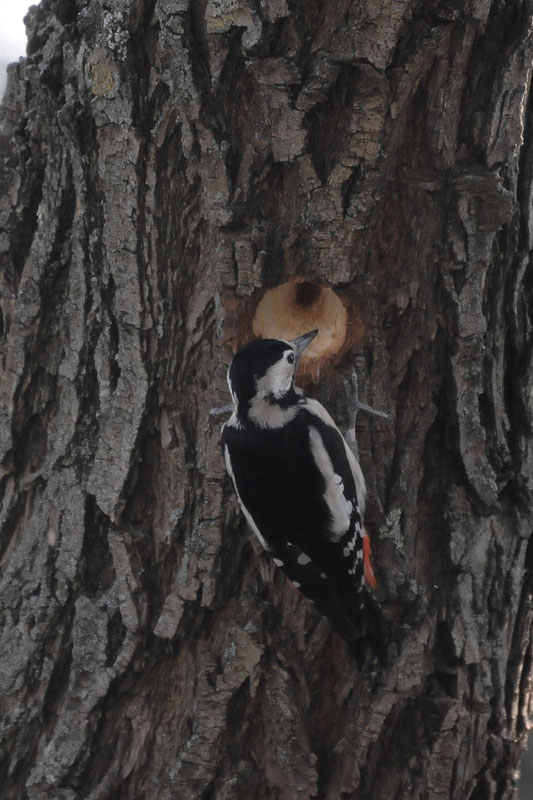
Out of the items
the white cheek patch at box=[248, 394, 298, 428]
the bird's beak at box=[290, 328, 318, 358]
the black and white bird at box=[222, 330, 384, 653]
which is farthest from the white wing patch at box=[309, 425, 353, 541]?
the bird's beak at box=[290, 328, 318, 358]

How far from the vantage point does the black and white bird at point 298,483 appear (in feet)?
7.86

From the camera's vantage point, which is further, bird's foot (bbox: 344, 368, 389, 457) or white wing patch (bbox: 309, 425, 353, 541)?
white wing patch (bbox: 309, 425, 353, 541)

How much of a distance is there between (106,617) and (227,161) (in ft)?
4.39

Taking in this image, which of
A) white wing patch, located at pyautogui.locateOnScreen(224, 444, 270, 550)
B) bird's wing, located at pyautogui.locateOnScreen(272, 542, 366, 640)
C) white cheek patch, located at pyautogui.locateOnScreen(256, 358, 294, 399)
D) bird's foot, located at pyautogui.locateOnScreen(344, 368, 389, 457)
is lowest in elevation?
bird's wing, located at pyautogui.locateOnScreen(272, 542, 366, 640)

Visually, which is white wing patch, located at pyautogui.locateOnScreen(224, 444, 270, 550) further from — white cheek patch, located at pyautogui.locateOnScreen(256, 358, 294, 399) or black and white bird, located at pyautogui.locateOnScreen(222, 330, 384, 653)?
white cheek patch, located at pyautogui.locateOnScreen(256, 358, 294, 399)

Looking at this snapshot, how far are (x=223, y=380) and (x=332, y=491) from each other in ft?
1.58

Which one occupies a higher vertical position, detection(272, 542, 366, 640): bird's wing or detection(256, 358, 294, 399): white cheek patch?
detection(256, 358, 294, 399): white cheek patch

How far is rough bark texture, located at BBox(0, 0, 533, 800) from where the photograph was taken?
7.50 feet

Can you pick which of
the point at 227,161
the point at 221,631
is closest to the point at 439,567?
the point at 221,631

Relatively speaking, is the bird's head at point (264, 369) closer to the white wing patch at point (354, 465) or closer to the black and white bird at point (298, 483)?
the black and white bird at point (298, 483)

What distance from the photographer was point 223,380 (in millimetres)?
2465

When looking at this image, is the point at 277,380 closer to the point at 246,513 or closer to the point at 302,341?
the point at 302,341

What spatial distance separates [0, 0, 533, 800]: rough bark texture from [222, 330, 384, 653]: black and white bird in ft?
0.25

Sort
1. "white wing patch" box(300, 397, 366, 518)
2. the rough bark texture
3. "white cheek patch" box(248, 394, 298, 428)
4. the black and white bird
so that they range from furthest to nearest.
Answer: "white cheek patch" box(248, 394, 298, 428)
"white wing patch" box(300, 397, 366, 518)
the black and white bird
the rough bark texture
